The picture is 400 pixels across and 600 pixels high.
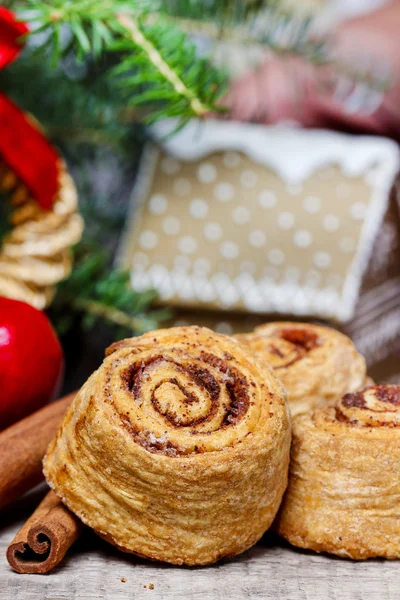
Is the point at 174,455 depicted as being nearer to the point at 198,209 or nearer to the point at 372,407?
the point at 372,407

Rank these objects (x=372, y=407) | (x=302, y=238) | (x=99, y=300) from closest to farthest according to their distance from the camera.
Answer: (x=372, y=407) → (x=99, y=300) → (x=302, y=238)

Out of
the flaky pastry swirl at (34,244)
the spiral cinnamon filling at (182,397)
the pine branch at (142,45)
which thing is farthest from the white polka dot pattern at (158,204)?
the spiral cinnamon filling at (182,397)

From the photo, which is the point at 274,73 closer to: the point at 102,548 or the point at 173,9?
the point at 173,9

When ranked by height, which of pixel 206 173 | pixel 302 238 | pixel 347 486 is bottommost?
pixel 302 238

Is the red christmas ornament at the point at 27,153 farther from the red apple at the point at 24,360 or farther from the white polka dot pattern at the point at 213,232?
the white polka dot pattern at the point at 213,232

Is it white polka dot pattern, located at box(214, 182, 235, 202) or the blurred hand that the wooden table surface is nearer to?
white polka dot pattern, located at box(214, 182, 235, 202)

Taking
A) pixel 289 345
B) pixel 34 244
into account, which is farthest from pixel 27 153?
pixel 289 345
